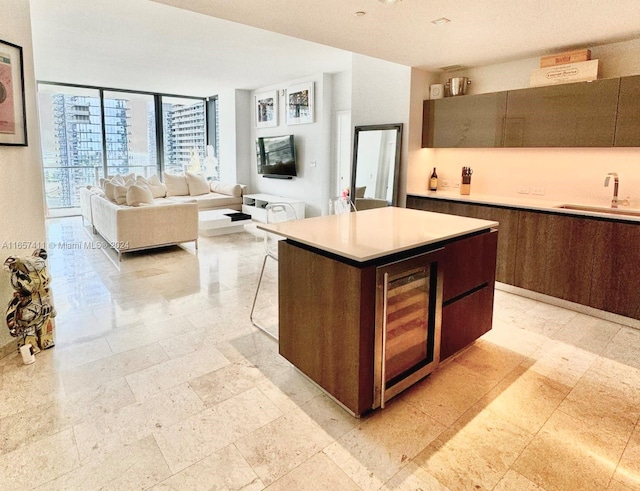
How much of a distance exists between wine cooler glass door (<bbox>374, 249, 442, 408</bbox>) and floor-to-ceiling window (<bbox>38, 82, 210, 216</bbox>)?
28.4 ft

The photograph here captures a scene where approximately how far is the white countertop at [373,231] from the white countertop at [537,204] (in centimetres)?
118

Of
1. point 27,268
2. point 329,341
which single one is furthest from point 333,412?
point 27,268

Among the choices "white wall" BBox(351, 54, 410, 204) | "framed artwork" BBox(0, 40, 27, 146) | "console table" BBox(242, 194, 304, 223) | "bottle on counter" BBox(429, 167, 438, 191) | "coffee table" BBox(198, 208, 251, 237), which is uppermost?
"white wall" BBox(351, 54, 410, 204)

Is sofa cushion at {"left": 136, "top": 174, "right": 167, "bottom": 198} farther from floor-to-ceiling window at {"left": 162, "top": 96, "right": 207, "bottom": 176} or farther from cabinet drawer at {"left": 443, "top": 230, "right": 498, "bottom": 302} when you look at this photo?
cabinet drawer at {"left": 443, "top": 230, "right": 498, "bottom": 302}

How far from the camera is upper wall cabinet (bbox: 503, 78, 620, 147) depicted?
346 centimetres

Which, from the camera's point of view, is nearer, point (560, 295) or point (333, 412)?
point (333, 412)

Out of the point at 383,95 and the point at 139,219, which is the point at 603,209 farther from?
the point at 139,219

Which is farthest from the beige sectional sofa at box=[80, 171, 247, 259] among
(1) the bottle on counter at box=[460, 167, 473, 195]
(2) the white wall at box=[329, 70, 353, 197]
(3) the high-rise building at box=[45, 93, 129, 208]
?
(1) the bottle on counter at box=[460, 167, 473, 195]

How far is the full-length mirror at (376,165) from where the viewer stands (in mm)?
4887

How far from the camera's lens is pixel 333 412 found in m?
2.19

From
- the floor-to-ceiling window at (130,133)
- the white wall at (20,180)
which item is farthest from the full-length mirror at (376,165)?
the floor-to-ceiling window at (130,133)

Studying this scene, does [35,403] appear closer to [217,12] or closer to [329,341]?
[329,341]

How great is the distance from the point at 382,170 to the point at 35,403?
410 cm

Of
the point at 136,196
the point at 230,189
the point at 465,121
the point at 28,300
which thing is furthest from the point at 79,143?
the point at 465,121
